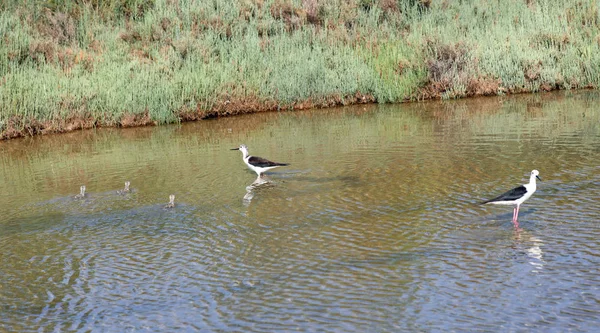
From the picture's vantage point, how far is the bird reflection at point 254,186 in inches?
506

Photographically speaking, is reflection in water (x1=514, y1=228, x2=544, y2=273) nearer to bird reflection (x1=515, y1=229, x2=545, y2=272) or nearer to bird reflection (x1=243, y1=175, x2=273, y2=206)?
bird reflection (x1=515, y1=229, x2=545, y2=272)

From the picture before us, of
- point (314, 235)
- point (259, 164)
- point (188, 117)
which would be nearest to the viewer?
point (314, 235)

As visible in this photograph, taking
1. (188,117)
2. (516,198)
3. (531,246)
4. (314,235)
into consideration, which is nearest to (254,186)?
(314,235)

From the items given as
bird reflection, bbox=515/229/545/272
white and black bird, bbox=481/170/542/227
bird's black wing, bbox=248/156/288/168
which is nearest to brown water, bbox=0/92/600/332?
bird reflection, bbox=515/229/545/272

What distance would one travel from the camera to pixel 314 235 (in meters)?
10.3

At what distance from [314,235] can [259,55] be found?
49.8 feet

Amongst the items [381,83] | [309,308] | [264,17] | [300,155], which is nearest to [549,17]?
[381,83]

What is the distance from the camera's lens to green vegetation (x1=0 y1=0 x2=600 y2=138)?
864 inches

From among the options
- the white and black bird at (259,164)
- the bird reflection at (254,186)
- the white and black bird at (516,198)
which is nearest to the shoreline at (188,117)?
the white and black bird at (259,164)

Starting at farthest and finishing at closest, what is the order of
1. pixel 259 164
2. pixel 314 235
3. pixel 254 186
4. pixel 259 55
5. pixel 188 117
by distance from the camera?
pixel 259 55 → pixel 188 117 → pixel 259 164 → pixel 254 186 → pixel 314 235

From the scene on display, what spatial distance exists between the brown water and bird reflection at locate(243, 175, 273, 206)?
0.25ft

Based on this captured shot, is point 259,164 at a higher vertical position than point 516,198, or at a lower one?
higher

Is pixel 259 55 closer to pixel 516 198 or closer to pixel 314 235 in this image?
pixel 314 235

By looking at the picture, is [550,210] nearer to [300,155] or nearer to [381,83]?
[300,155]
